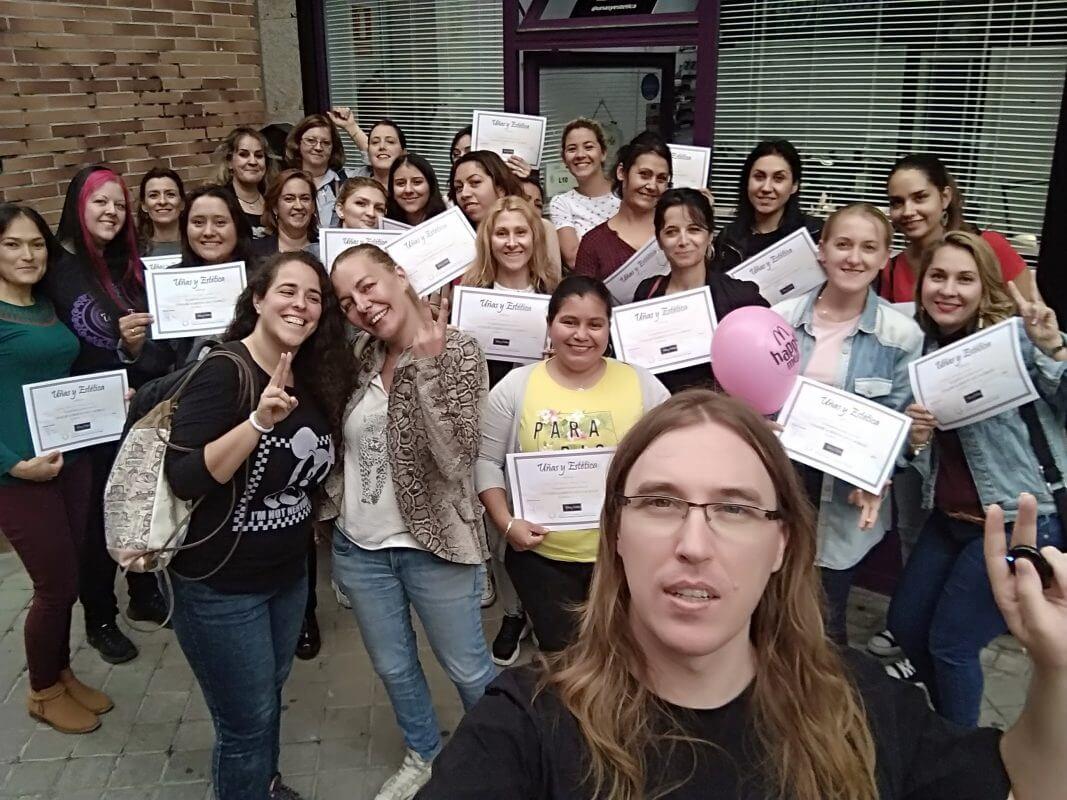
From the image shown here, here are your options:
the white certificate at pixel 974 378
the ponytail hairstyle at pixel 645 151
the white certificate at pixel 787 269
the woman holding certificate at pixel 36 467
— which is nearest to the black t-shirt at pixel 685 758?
the white certificate at pixel 974 378

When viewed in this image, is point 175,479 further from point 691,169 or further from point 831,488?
point 691,169


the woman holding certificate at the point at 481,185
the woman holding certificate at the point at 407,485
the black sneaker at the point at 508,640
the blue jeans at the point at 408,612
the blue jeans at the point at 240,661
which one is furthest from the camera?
the woman holding certificate at the point at 481,185

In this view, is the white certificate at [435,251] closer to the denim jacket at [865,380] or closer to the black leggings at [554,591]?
the black leggings at [554,591]

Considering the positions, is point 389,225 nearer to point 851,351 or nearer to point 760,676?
point 851,351

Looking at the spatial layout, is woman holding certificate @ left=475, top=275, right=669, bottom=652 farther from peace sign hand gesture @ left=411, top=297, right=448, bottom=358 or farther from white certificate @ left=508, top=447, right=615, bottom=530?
peace sign hand gesture @ left=411, top=297, right=448, bottom=358

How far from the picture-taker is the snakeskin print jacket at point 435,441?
2684 millimetres

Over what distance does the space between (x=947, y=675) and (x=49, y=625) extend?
3.50 m

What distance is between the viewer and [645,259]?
4.10 meters

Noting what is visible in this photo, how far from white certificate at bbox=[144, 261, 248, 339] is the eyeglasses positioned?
9.14 ft

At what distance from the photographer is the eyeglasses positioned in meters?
1.42

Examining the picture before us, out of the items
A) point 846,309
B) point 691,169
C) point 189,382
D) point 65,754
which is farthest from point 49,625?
point 691,169

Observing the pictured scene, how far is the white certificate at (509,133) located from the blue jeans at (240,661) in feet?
10.6

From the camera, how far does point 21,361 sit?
3.37 m

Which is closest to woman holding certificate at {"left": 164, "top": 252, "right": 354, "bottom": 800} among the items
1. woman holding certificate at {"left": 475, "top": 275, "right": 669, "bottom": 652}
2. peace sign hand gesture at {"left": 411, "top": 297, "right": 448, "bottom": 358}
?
peace sign hand gesture at {"left": 411, "top": 297, "right": 448, "bottom": 358}
